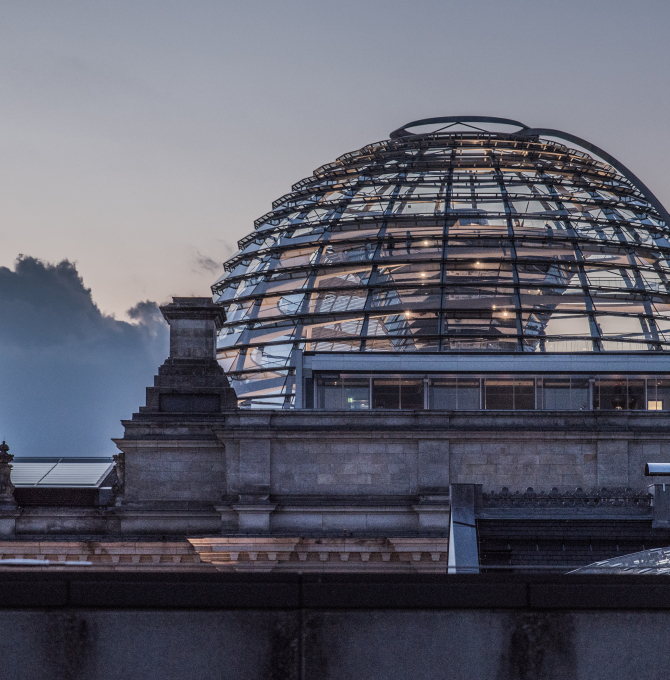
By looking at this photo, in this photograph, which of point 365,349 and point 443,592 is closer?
point 443,592

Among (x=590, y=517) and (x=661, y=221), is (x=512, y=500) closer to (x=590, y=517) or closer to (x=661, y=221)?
(x=590, y=517)

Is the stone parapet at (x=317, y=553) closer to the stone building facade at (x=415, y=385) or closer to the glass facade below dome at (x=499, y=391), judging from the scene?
the stone building facade at (x=415, y=385)

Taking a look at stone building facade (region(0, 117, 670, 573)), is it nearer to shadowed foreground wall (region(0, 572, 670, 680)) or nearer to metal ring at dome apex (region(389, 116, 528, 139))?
metal ring at dome apex (region(389, 116, 528, 139))

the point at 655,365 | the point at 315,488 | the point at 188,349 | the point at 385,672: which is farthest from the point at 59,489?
the point at 385,672

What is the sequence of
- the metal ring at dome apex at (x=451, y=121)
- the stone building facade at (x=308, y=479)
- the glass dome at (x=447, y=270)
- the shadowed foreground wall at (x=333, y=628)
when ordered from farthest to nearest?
1. the metal ring at dome apex at (x=451, y=121)
2. the glass dome at (x=447, y=270)
3. the stone building facade at (x=308, y=479)
4. the shadowed foreground wall at (x=333, y=628)

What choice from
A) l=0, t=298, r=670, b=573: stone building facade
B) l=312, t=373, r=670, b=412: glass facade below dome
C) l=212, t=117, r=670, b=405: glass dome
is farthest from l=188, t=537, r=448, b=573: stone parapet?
l=212, t=117, r=670, b=405: glass dome

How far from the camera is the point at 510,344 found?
47.5m

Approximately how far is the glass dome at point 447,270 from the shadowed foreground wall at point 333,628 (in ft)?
122

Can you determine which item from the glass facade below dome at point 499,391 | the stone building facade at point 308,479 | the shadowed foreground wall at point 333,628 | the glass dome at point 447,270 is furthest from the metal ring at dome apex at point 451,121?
the shadowed foreground wall at point 333,628

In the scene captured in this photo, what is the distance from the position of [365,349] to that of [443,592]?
3824cm

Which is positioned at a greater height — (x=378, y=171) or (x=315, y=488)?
(x=378, y=171)

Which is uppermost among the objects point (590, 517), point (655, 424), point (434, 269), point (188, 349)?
point (434, 269)

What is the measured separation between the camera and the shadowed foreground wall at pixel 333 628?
30.1 ft

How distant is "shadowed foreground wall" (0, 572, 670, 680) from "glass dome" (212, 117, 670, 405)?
37.2 meters
